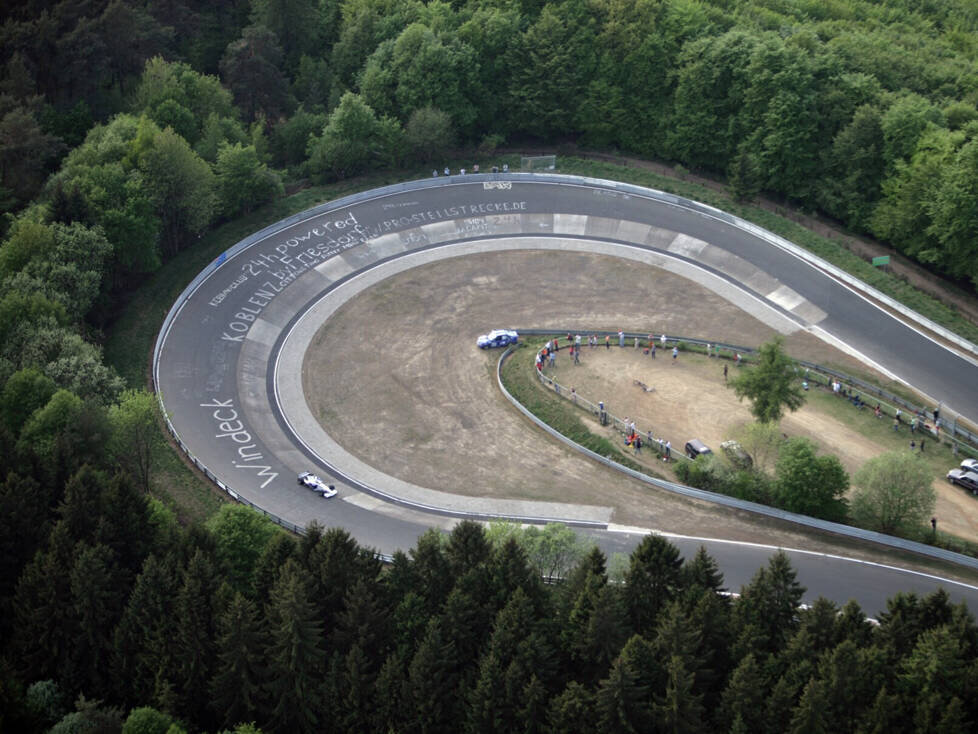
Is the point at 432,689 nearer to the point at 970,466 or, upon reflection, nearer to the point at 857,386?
the point at 970,466

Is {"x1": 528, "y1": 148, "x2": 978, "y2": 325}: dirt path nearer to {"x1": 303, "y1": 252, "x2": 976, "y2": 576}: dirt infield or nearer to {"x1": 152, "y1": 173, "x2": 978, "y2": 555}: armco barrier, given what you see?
{"x1": 152, "y1": 173, "x2": 978, "y2": 555}: armco barrier

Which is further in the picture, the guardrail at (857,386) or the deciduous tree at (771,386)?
the guardrail at (857,386)

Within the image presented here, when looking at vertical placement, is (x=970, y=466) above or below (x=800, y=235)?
below

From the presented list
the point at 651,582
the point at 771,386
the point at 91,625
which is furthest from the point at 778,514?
the point at 91,625

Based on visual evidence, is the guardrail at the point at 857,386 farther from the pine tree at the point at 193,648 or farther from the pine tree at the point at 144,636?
the pine tree at the point at 144,636

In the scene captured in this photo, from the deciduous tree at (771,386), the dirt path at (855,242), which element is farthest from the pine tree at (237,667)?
the dirt path at (855,242)

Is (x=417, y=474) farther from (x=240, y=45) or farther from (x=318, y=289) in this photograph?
(x=240, y=45)

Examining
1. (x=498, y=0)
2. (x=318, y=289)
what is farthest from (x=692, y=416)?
(x=498, y=0)
